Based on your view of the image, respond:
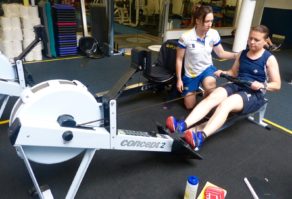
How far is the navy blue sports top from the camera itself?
2.35m

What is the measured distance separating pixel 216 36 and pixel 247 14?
3207mm

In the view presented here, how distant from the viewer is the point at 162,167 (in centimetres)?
211

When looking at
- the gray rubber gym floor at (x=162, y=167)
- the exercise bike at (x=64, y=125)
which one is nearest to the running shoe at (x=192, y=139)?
the gray rubber gym floor at (x=162, y=167)

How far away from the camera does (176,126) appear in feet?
7.00

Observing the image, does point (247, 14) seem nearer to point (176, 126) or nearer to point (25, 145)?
point (176, 126)

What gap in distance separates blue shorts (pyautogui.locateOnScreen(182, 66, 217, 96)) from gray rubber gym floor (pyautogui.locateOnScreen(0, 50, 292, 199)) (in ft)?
1.11

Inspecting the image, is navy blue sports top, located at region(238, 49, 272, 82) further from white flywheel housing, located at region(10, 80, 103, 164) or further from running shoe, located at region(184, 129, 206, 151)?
white flywheel housing, located at region(10, 80, 103, 164)

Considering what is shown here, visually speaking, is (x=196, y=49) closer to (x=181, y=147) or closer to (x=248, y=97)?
(x=248, y=97)

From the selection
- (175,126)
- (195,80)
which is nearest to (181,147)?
(175,126)

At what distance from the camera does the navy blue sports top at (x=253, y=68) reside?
2352mm

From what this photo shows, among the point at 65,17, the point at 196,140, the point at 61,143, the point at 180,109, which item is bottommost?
the point at 180,109

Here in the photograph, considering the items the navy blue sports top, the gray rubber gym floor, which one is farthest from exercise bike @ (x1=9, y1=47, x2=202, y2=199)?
the navy blue sports top

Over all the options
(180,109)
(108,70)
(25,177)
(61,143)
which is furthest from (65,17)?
(61,143)

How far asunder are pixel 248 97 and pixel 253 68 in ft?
0.92
